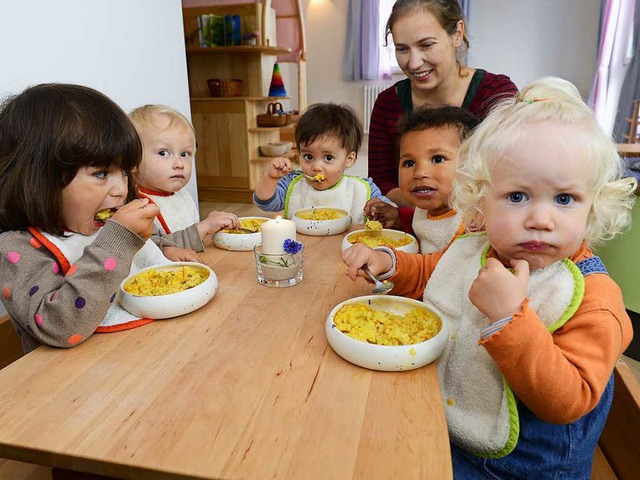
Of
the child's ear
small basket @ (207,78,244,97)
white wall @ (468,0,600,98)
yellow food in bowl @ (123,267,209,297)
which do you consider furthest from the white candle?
white wall @ (468,0,600,98)

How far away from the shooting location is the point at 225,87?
524 centimetres

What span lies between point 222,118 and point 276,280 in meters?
4.49

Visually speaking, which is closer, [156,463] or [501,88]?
[156,463]

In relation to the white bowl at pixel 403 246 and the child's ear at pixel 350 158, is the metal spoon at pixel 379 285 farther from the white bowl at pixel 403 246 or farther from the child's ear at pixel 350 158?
the child's ear at pixel 350 158

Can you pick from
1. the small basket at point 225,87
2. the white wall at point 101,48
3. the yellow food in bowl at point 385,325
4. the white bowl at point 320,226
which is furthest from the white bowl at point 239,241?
the small basket at point 225,87

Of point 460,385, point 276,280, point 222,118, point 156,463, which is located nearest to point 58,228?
point 276,280

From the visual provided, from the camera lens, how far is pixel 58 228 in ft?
3.63

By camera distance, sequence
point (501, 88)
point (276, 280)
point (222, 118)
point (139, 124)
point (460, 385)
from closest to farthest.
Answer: point (460, 385)
point (276, 280)
point (139, 124)
point (501, 88)
point (222, 118)

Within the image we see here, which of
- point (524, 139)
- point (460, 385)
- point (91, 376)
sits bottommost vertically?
point (460, 385)

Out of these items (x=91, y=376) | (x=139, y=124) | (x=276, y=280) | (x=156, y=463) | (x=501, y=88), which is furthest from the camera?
(x=501, y=88)

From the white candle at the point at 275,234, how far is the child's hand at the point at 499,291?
0.59m

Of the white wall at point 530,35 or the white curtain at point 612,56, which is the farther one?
the white wall at point 530,35

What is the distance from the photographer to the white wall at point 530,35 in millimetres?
6668

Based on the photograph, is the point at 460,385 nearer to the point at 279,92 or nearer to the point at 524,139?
the point at 524,139
